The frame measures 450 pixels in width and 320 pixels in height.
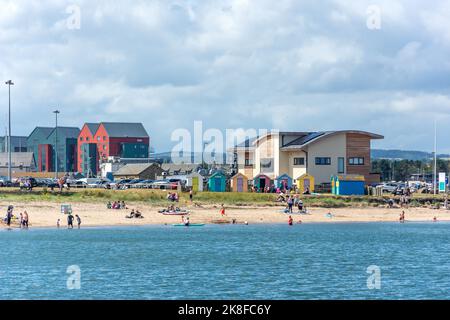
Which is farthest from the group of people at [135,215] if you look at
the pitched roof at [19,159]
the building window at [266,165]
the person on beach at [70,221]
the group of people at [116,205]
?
the pitched roof at [19,159]

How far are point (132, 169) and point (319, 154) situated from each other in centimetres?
3517

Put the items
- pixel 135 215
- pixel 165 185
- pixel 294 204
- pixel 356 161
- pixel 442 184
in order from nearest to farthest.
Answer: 1. pixel 135 215
2. pixel 294 204
3. pixel 165 185
4. pixel 356 161
5. pixel 442 184

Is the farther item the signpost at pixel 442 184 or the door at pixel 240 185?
the signpost at pixel 442 184

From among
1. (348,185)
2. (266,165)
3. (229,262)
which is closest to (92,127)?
(266,165)

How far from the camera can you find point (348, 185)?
96938mm

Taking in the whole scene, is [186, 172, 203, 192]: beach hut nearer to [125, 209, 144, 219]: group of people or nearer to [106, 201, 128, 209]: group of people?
[106, 201, 128, 209]: group of people

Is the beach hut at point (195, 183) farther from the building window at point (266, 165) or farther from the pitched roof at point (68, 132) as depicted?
the pitched roof at point (68, 132)

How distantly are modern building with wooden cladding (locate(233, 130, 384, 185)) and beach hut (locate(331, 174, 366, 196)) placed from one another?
5825 millimetres

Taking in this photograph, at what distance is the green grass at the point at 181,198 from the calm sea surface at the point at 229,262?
835 cm

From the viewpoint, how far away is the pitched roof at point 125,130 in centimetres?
15712

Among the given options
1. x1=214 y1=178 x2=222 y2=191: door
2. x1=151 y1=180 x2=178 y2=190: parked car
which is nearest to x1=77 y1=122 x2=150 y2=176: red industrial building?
x1=151 y1=180 x2=178 y2=190: parked car

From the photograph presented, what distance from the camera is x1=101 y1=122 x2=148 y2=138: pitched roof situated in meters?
157

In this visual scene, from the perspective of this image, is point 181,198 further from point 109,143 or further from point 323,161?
point 109,143


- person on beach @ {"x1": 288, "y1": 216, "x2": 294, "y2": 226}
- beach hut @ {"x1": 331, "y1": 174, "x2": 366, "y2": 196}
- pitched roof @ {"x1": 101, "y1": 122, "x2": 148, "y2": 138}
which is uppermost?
pitched roof @ {"x1": 101, "y1": 122, "x2": 148, "y2": 138}
